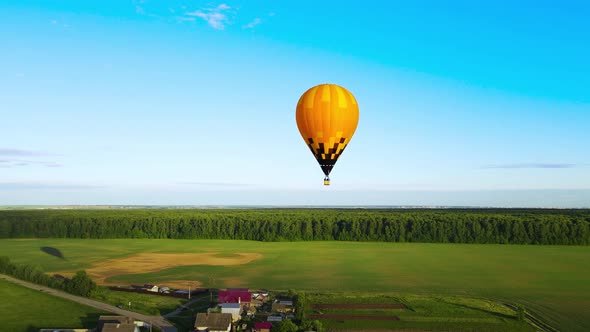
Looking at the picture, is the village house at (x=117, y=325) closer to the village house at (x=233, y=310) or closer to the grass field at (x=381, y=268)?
the village house at (x=233, y=310)

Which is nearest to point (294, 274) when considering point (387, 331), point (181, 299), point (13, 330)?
point (181, 299)

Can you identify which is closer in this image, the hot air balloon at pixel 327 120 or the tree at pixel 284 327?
the tree at pixel 284 327

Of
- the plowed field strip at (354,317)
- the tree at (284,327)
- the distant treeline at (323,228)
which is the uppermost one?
the distant treeline at (323,228)

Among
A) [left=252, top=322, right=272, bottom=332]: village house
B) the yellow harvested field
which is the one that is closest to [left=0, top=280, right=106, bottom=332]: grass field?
the yellow harvested field

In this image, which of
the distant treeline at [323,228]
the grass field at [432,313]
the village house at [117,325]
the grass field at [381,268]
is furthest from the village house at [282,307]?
the distant treeline at [323,228]

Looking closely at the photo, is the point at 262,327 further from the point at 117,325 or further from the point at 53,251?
the point at 53,251

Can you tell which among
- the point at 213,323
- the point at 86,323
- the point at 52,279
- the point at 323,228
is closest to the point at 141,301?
the point at 86,323
